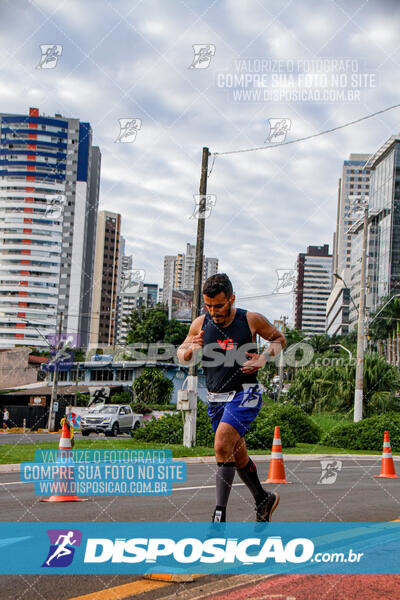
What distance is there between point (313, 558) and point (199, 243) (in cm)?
1523

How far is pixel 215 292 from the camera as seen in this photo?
4.43m

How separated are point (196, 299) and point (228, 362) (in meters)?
14.0

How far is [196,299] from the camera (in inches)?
728

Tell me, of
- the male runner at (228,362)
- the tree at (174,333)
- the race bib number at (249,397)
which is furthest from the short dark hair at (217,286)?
the tree at (174,333)

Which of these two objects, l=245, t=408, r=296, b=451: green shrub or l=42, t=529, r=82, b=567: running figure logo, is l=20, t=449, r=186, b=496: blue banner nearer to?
l=42, t=529, r=82, b=567: running figure logo

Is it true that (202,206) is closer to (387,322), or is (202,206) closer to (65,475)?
(65,475)

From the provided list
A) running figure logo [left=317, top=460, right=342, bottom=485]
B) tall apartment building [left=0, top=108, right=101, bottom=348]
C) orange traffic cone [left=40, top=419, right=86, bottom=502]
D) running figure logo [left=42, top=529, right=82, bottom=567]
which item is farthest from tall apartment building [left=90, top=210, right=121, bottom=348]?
running figure logo [left=42, top=529, right=82, bottom=567]

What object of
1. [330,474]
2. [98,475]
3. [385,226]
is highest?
[385,226]

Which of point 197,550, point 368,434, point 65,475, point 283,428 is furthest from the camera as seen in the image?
point 368,434

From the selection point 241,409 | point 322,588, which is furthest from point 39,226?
point 322,588

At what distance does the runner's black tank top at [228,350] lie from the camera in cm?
449

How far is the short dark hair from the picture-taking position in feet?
14.5

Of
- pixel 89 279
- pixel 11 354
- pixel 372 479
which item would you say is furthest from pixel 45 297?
pixel 372 479

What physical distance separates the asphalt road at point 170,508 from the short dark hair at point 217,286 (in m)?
1.75
